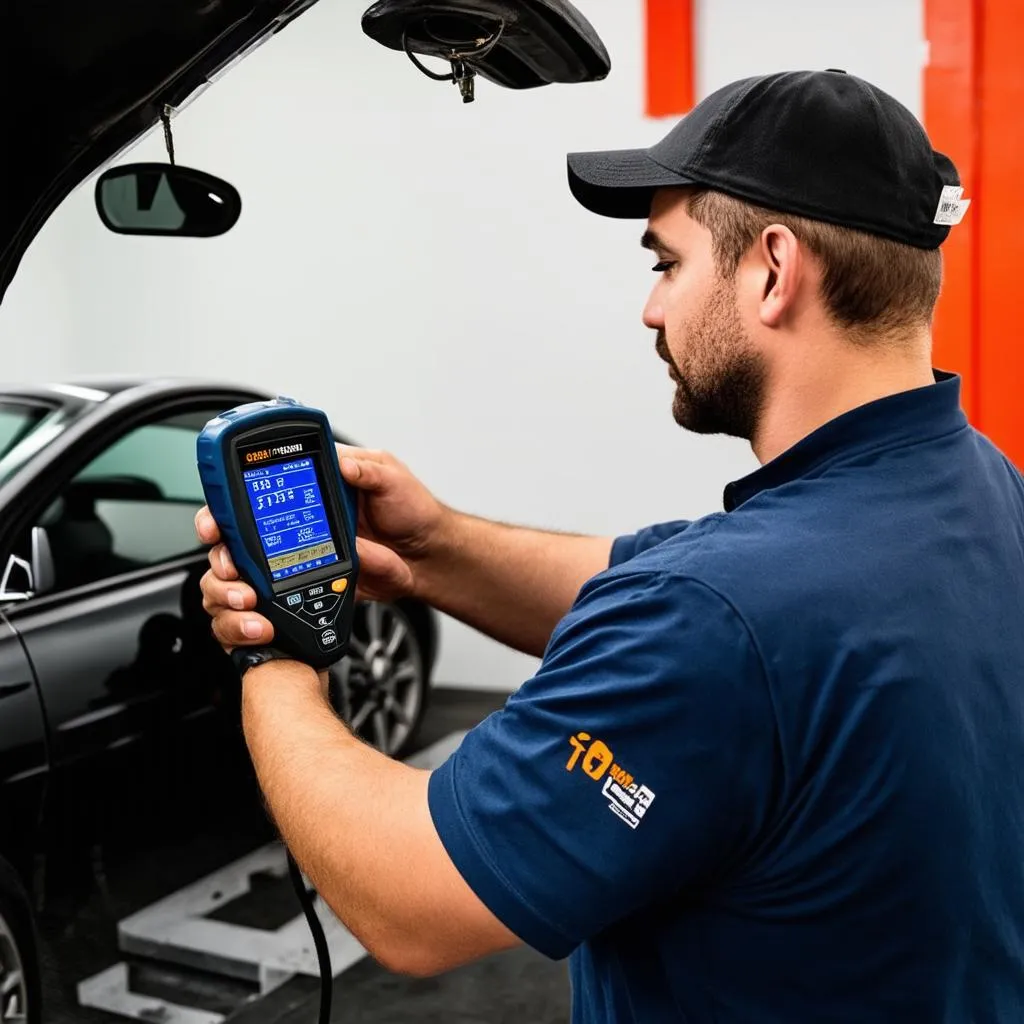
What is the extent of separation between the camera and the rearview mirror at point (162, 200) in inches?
65.9

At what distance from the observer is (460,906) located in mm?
999

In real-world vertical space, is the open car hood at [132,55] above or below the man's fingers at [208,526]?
above

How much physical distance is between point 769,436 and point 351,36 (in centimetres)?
452

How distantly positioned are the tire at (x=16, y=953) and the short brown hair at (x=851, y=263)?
1800 mm

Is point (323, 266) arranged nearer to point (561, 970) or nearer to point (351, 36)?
point (351, 36)

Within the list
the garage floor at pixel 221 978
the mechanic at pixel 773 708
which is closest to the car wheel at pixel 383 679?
the garage floor at pixel 221 978

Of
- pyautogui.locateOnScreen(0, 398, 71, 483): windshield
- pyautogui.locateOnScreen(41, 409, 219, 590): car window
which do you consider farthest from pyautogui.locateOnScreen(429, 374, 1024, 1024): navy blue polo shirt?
pyautogui.locateOnScreen(41, 409, 219, 590): car window

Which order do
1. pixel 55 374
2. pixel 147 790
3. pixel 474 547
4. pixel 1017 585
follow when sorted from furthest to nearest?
pixel 55 374
pixel 147 790
pixel 474 547
pixel 1017 585

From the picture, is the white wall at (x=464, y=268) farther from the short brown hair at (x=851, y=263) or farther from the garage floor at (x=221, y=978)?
the short brown hair at (x=851, y=263)

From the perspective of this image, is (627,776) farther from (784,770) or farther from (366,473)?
(366,473)

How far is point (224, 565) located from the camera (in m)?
1.38

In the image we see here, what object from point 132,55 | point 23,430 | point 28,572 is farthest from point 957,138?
point 132,55

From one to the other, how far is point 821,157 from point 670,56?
11.9 feet

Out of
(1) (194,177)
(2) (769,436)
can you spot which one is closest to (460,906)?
(2) (769,436)
